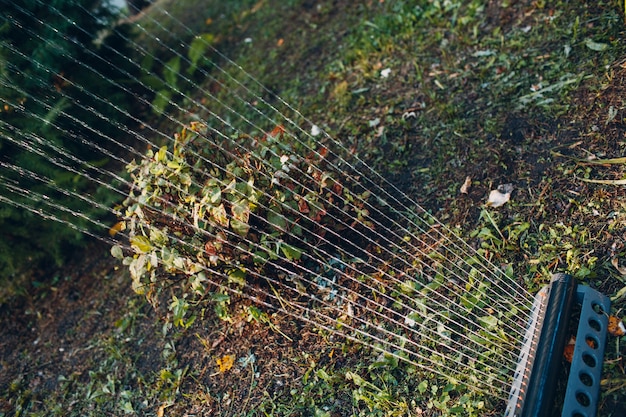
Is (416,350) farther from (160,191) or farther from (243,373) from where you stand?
(160,191)

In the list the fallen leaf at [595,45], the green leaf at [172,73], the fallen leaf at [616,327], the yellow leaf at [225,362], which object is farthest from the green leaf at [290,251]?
the green leaf at [172,73]

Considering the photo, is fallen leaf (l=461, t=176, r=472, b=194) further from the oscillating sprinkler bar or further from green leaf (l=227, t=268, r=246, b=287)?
green leaf (l=227, t=268, r=246, b=287)

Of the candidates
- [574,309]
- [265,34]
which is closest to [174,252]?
[574,309]

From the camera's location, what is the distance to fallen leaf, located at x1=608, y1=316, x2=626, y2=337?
2627 mm

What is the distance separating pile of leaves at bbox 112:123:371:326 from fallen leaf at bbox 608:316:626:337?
1.43m

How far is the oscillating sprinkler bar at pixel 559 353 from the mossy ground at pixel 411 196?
11 cm

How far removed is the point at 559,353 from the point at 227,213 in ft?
6.09

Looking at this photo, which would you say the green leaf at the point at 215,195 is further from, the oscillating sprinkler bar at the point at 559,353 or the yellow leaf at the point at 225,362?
the oscillating sprinkler bar at the point at 559,353

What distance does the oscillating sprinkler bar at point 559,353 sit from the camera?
2352 millimetres

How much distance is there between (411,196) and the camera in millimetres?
3674

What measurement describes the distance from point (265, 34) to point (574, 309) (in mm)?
4296

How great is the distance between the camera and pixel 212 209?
3.11 metres

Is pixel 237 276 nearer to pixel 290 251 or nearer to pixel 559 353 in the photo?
pixel 290 251

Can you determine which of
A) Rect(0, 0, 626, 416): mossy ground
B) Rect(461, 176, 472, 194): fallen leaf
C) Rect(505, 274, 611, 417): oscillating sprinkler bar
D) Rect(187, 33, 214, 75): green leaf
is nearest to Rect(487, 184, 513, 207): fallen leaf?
Rect(0, 0, 626, 416): mossy ground
